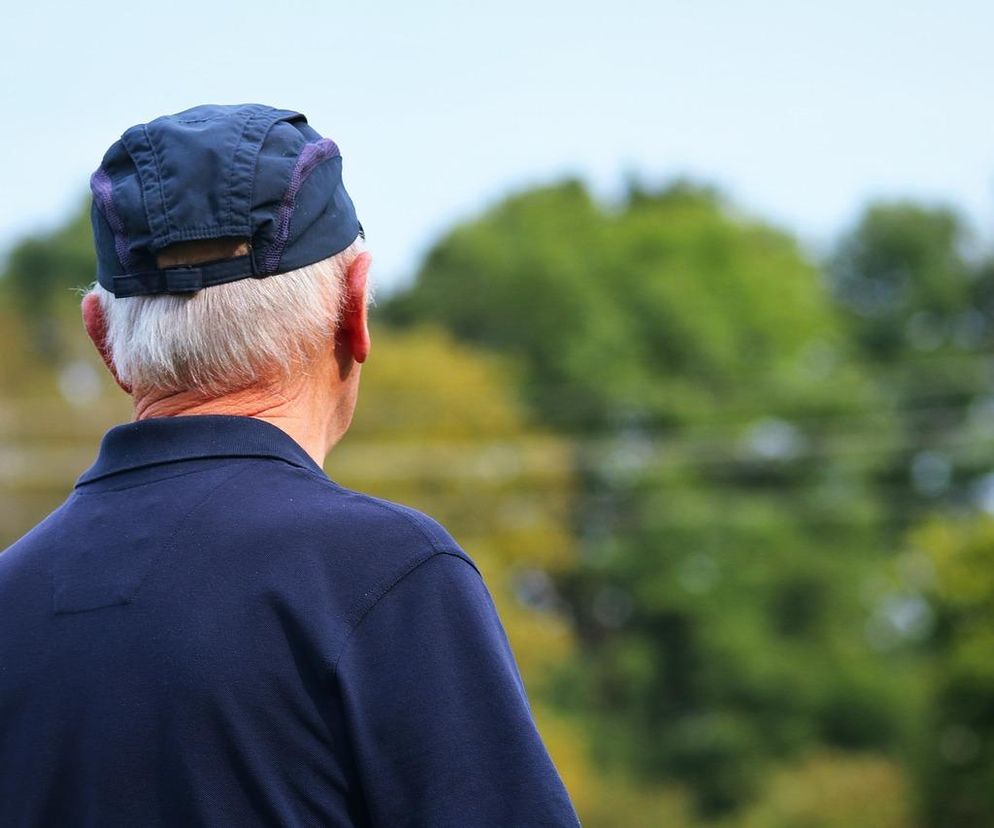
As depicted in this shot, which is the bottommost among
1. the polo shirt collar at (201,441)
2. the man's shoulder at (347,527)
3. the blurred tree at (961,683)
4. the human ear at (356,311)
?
the blurred tree at (961,683)

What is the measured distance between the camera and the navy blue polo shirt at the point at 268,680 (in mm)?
1575

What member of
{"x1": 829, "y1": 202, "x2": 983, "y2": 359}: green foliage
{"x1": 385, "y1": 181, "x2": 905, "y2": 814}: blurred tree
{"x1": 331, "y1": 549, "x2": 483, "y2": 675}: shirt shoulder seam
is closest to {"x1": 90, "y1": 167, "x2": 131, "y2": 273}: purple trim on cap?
{"x1": 331, "y1": 549, "x2": 483, "y2": 675}: shirt shoulder seam

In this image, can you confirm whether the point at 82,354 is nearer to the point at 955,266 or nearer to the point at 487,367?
the point at 487,367

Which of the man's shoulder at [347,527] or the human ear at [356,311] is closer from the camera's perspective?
the man's shoulder at [347,527]

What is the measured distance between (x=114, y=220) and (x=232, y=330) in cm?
17

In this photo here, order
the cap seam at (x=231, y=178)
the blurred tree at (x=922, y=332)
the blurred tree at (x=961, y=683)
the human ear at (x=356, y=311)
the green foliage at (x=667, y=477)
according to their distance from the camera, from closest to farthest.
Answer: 1. the cap seam at (x=231, y=178)
2. the human ear at (x=356, y=311)
3. the blurred tree at (x=961, y=683)
4. the green foliage at (x=667, y=477)
5. the blurred tree at (x=922, y=332)

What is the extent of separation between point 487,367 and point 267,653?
38.0 meters

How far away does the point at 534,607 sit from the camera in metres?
38.8

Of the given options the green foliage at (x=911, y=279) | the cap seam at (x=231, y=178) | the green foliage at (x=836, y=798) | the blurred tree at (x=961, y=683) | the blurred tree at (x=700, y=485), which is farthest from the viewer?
the green foliage at (x=911, y=279)

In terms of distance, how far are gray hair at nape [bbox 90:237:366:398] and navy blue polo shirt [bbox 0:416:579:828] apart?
0.12 m

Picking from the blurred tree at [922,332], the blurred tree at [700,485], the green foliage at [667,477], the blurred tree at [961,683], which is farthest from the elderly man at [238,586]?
the blurred tree at [922,332]

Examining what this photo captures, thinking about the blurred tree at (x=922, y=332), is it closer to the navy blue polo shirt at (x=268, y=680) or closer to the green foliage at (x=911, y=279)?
the green foliage at (x=911, y=279)

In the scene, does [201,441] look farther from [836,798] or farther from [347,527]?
[836,798]

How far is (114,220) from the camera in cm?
174
